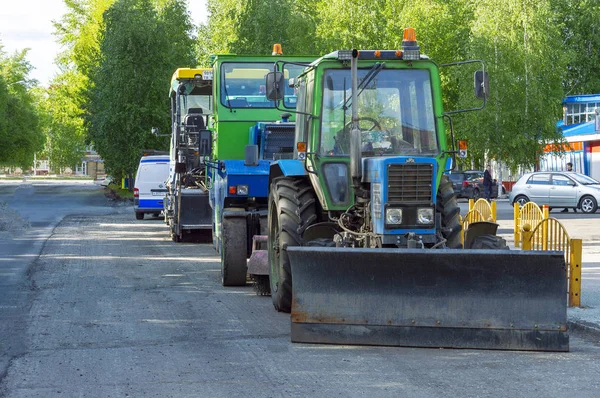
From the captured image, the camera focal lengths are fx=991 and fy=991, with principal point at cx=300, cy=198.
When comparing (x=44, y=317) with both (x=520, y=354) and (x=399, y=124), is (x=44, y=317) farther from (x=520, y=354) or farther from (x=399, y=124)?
(x=520, y=354)

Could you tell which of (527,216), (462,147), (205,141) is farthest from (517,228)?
(462,147)

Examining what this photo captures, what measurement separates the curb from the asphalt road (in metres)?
0.11

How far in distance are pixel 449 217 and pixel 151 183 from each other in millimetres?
21616

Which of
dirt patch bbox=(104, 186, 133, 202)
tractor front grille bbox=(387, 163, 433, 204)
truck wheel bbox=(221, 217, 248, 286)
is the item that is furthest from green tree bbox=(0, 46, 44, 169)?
tractor front grille bbox=(387, 163, 433, 204)

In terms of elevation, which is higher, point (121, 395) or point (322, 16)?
point (322, 16)

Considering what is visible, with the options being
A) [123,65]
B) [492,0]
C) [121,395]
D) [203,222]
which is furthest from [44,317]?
[492,0]

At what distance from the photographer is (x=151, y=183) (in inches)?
1211

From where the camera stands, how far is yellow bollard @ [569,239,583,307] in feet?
37.2

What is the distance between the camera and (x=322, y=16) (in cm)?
6094

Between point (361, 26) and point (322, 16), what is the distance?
263 centimetres

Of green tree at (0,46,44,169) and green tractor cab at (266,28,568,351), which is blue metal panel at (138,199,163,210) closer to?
green tractor cab at (266,28,568,351)

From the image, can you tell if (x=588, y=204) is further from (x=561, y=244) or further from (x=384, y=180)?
(x=384, y=180)

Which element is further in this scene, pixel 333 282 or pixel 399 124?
pixel 399 124

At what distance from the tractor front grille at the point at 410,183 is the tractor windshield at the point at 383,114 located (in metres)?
0.78
